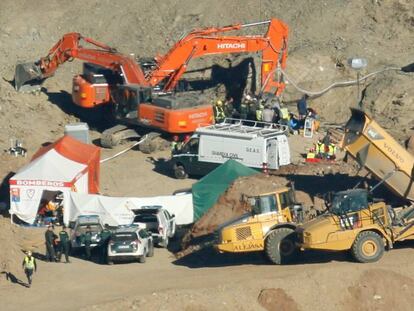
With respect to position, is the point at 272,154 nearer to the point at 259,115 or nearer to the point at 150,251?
the point at 259,115

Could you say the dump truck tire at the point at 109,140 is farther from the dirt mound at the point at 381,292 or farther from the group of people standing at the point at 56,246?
the dirt mound at the point at 381,292

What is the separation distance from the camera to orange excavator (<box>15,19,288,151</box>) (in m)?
48.3

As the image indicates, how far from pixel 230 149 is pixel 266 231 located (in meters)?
9.86

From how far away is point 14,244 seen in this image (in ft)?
117

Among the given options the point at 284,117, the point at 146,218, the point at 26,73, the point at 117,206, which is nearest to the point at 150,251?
the point at 146,218

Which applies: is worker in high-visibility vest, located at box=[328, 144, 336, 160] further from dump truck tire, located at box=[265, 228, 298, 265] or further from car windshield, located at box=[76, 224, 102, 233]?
dump truck tire, located at box=[265, 228, 298, 265]

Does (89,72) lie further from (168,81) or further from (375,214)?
(375,214)

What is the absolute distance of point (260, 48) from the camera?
169 feet

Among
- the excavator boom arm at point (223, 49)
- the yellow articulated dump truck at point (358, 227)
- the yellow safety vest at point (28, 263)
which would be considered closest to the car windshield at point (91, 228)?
the yellow safety vest at point (28, 263)

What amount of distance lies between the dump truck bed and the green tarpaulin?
5341mm

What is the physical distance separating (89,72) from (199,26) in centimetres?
991

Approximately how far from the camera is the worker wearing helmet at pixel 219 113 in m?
49.6

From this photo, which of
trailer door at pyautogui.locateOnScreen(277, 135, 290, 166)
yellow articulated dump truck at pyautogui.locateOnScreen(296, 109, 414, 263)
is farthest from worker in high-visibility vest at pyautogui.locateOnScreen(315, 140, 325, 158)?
yellow articulated dump truck at pyautogui.locateOnScreen(296, 109, 414, 263)

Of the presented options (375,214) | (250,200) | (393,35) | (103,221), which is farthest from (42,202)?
(393,35)
